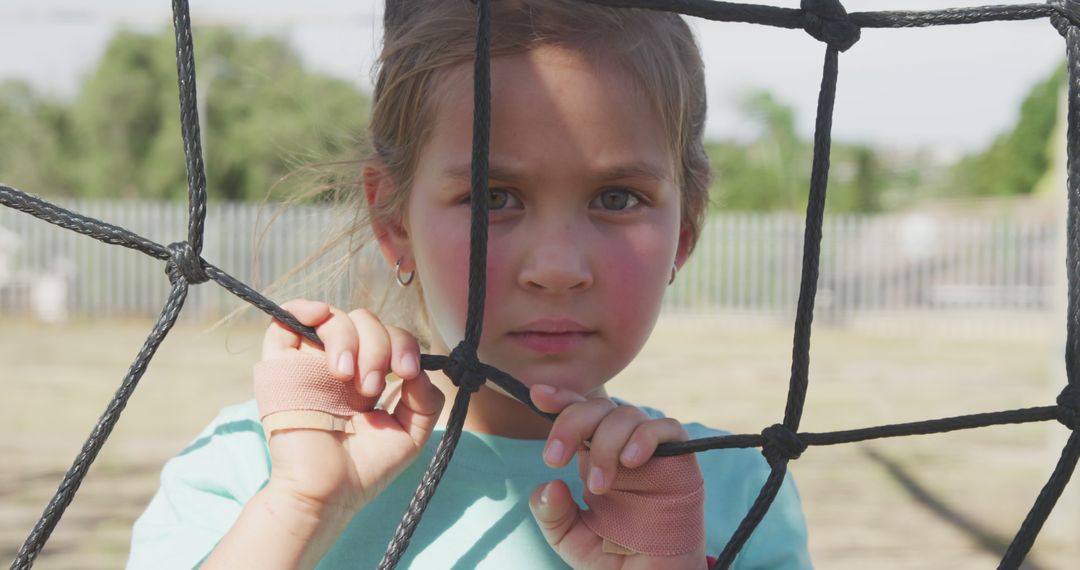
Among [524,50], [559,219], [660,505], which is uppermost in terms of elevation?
[524,50]

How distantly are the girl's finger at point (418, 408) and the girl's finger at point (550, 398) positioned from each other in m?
0.10

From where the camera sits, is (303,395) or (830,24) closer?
(303,395)

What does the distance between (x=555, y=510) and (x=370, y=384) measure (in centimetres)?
18

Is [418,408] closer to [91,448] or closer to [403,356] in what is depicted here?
[403,356]

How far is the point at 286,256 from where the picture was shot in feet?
30.8

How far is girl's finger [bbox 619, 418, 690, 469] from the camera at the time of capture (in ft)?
2.62

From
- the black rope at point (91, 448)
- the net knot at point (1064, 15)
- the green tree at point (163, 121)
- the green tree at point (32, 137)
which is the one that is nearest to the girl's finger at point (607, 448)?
the black rope at point (91, 448)

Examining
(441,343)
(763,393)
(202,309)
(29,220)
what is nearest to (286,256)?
(202,309)

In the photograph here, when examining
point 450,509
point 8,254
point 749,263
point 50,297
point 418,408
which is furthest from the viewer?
point 749,263

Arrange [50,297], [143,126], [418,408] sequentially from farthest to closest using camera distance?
1. [143,126]
2. [50,297]
3. [418,408]

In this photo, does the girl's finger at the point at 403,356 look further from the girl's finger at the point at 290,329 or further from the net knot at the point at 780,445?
the net knot at the point at 780,445

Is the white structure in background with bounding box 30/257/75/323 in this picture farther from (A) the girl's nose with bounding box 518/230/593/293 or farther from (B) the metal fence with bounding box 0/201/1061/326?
(A) the girl's nose with bounding box 518/230/593/293

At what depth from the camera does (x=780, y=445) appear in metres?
0.91

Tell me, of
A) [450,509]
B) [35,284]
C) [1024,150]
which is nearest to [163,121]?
[35,284]
